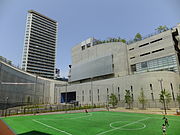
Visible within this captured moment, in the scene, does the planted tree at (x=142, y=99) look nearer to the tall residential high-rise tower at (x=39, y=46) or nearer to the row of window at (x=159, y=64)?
the row of window at (x=159, y=64)

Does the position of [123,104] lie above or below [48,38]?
below

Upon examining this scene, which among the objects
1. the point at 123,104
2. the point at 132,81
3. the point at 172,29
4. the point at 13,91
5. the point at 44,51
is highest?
the point at 44,51

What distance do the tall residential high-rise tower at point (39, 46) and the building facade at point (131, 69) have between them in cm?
4826

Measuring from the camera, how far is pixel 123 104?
5625 centimetres

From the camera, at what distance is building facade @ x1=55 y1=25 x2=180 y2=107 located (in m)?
49.9

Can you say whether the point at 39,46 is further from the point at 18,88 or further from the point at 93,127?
the point at 93,127

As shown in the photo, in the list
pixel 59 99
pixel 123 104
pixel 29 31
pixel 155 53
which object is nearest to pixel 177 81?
pixel 155 53

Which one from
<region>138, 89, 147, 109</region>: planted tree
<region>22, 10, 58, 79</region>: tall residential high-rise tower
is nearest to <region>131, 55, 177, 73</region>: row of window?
<region>138, 89, 147, 109</region>: planted tree

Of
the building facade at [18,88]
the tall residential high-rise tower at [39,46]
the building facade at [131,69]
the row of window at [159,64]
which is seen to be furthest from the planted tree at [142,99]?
the tall residential high-rise tower at [39,46]

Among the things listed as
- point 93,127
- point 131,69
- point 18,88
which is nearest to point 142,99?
point 131,69

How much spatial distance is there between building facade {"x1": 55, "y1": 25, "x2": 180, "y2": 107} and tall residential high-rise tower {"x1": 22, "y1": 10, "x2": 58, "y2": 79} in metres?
48.3

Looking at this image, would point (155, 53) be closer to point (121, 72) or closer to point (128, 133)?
point (121, 72)

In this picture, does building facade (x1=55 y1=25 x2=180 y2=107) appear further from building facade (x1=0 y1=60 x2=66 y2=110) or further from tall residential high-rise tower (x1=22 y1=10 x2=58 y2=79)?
tall residential high-rise tower (x1=22 y1=10 x2=58 y2=79)

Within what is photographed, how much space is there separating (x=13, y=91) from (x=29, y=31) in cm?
9781
